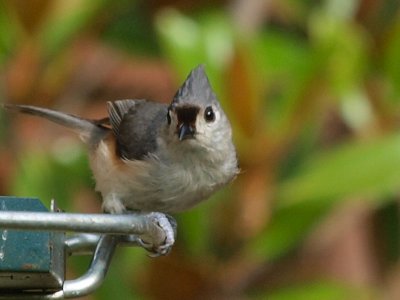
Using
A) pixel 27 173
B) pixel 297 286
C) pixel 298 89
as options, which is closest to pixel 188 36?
pixel 298 89

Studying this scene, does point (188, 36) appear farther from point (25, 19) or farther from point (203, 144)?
point (203, 144)

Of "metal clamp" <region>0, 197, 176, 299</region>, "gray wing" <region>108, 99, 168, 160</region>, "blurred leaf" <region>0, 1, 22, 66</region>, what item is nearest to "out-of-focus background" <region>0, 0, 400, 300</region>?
"blurred leaf" <region>0, 1, 22, 66</region>

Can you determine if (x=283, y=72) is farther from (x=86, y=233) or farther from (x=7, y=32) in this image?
(x=86, y=233)

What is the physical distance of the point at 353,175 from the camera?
2.94 metres

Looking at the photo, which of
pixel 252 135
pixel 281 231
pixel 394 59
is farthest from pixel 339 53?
pixel 281 231

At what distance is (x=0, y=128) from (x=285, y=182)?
2.79ft

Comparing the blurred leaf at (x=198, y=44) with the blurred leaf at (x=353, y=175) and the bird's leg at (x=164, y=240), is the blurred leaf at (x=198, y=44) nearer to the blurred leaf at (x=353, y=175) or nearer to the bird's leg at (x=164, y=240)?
the blurred leaf at (x=353, y=175)

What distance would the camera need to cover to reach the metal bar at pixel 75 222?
1.44 metres

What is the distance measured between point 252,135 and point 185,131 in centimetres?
Result: 76

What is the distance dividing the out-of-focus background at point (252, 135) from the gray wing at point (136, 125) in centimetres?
47

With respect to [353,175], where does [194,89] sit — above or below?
above

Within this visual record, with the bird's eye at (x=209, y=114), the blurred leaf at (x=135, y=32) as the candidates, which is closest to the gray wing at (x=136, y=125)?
the bird's eye at (x=209, y=114)

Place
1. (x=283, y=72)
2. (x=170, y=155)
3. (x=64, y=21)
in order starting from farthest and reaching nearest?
(x=283, y=72) < (x=64, y=21) < (x=170, y=155)

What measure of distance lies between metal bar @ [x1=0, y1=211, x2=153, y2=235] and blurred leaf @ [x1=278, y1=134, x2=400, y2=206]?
1.33 m
